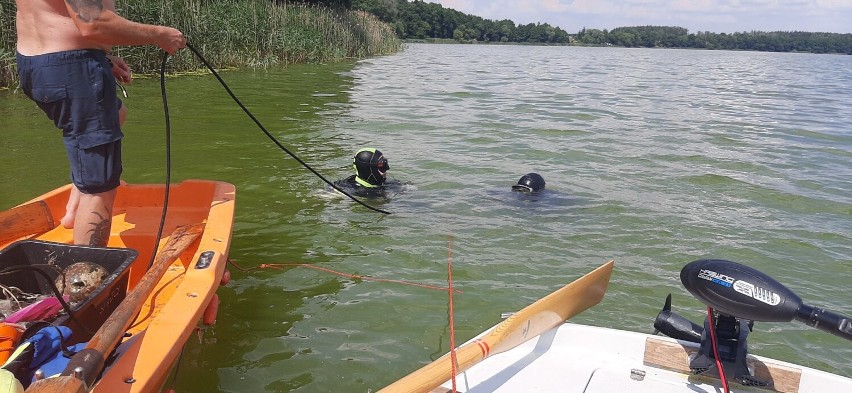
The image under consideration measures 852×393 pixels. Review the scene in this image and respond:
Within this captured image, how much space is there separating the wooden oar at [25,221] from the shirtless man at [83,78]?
72cm

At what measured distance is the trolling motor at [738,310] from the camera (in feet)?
8.90

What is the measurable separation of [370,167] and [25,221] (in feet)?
11.8

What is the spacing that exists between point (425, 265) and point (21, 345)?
11.3 feet

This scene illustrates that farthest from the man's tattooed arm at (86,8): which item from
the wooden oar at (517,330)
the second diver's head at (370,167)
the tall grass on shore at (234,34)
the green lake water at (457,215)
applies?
the tall grass on shore at (234,34)

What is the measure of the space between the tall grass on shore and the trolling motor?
1429 centimetres

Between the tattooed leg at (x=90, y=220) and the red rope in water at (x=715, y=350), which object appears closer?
the red rope in water at (x=715, y=350)

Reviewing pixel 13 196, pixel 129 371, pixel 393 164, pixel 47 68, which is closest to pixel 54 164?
pixel 13 196

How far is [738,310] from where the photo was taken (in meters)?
2.77

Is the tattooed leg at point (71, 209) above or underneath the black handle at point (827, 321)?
underneath

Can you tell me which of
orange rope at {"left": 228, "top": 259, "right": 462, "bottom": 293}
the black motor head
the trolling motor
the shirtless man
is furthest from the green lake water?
the black motor head

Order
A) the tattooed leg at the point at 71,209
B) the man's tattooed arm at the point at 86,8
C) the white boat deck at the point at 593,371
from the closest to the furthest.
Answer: the white boat deck at the point at 593,371, the man's tattooed arm at the point at 86,8, the tattooed leg at the point at 71,209

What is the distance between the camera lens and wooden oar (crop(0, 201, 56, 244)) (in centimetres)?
429

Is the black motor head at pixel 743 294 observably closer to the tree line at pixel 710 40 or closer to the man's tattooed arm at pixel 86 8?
the man's tattooed arm at pixel 86 8

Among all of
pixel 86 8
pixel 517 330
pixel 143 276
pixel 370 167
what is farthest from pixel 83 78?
pixel 370 167
